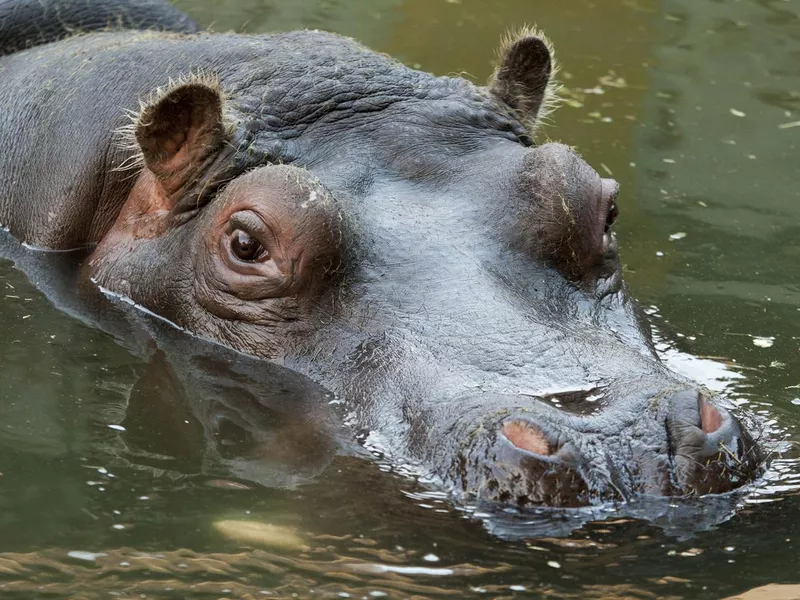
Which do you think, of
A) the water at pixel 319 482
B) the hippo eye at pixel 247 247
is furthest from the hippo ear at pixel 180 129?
the water at pixel 319 482

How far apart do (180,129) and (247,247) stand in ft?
2.50

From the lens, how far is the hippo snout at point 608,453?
3980 millimetres

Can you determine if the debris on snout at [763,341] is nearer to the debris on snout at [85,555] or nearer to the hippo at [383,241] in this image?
the hippo at [383,241]

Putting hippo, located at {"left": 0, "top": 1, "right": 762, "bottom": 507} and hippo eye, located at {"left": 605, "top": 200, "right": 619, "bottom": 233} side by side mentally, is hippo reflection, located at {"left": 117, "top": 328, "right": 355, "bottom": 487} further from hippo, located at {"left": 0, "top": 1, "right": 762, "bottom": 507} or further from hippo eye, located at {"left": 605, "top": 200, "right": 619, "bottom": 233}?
hippo eye, located at {"left": 605, "top": 200, "right": 619, "bottom": 233}

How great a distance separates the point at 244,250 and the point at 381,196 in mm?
643

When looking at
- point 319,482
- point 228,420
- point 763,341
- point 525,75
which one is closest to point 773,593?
point 319,482

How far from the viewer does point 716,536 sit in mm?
4137

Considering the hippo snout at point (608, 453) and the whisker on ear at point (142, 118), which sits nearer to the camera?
the hippo snout at point (608, 453)

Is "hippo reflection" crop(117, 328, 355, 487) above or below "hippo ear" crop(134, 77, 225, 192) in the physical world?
below

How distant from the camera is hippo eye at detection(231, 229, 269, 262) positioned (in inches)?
213

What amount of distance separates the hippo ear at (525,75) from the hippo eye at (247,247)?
186 centimetres

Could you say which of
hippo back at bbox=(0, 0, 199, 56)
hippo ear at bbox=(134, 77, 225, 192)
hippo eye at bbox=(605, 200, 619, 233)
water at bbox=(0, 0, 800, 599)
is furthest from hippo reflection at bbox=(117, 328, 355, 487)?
hippo back at bbox=(0, 0, 199, 56)

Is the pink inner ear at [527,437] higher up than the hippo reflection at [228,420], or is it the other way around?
the pink inner ear at [527,437]

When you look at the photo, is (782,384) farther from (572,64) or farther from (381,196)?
(572,64)
